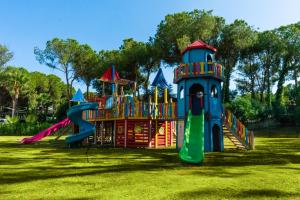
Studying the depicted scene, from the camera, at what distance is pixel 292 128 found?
1762 inches

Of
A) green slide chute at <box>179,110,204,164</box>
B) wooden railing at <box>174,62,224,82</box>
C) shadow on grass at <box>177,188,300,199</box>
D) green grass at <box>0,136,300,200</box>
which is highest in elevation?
wooden railing at <box>174,62,224,82</box>

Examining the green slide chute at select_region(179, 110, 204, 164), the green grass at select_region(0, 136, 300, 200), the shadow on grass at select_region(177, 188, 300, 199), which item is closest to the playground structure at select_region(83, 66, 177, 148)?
the green slide chute at select_region(179, 110, 204, 164)

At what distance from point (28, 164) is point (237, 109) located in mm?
37320

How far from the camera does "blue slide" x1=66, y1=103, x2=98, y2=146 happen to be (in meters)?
22.6

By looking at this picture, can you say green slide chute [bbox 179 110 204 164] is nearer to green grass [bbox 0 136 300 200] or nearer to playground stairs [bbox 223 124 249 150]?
green grass [bbox 0 136 300 200]

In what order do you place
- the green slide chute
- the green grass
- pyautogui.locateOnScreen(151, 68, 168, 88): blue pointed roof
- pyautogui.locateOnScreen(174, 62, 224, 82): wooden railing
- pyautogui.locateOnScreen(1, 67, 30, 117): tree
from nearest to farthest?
1. the green grass
2. the green slide chute
3. pyautogui.locateOnScreen(174, 62, 224, 82): wooden railing
4. pyautogui.locateOnScreen(151, 68, 168, 88): blue pointed roof
5. pyautogui.locateOnScreen(1, 67, 30, 117): tree

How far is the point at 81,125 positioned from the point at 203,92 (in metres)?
9.43

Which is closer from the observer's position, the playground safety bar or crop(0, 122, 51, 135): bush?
the playground safety bar

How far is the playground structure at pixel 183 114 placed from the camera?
1920 cm

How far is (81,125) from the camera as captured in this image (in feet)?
77.3

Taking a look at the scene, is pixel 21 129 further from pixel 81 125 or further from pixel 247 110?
pixel 247 110

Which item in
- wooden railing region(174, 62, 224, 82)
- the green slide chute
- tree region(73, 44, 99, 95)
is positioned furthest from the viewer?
tree region(73, 44, 99, 95)

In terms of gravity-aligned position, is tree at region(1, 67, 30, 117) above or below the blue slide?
above

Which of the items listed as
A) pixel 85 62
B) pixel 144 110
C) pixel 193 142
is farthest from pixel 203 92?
pixel 85 62
